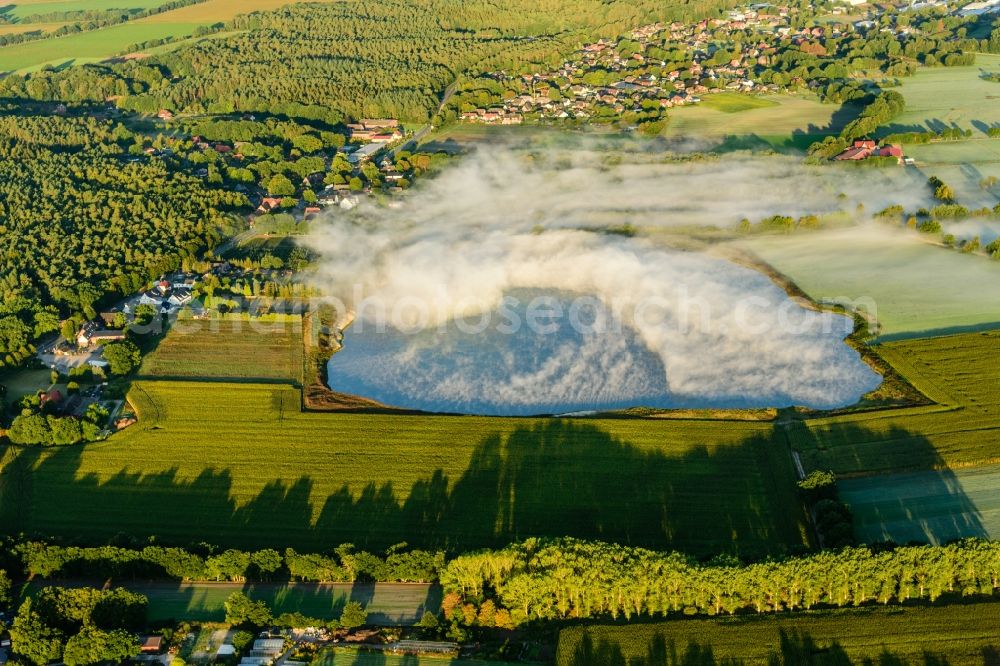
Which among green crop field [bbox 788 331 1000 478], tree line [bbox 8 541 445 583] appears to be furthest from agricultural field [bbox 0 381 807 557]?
green crop field [bbox 788 331 1000 478]

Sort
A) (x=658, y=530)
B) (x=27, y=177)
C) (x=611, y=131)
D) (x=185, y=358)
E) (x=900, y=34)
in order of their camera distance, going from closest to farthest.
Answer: (x=658, y=530)
(x=185, y=358)
(x=27, y=177)
(x=611, y=131)
(x=900, y=34)

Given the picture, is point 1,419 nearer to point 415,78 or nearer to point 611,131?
point 611,131

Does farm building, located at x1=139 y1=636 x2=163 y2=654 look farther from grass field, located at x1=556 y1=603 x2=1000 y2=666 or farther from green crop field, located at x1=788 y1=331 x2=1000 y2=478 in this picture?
green crop field, located at x1=788 y1=331 x2=1000 y2=478

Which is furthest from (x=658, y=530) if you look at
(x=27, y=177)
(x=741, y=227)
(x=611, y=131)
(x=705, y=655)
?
(x=27, y=177)

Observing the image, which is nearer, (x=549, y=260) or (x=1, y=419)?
(x=1, y=419)

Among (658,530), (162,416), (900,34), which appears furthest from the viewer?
(900,34)
